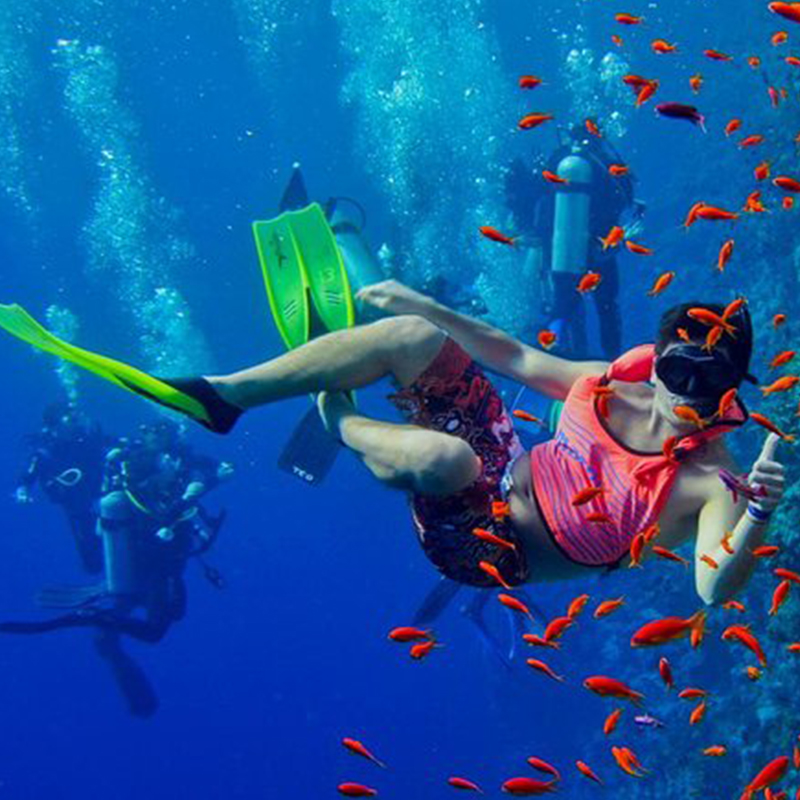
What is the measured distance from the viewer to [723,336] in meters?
3.00

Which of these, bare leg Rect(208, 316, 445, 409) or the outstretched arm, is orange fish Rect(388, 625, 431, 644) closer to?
bare leg Rect(208, 316, 445, 409)

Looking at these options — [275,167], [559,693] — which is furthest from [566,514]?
[275,167]

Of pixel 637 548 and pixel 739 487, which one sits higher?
pixel 739 487

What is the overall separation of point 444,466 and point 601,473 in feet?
2.64

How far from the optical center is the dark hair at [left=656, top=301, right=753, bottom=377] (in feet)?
9.80

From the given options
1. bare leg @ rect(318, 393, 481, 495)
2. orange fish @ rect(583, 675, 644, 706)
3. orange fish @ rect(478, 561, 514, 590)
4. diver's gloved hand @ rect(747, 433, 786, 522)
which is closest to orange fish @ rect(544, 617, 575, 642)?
orange fish @ rect(478, 561, 514, 590)

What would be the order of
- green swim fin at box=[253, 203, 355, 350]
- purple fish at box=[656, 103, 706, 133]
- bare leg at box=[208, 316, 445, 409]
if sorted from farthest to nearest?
1. green swim fin at box=[253, 203, 355, 350]
2. purple fish at box=[656, 103, 706, 133]
3. bare leg at box=[208, 316, 445, 409]

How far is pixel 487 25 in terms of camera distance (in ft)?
186

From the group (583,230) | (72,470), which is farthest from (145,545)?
(583,230)

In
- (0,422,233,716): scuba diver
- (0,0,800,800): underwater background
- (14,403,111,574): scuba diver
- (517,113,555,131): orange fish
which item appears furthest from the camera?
(0,0,800,800): underwater background

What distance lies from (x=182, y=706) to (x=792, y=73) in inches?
1412

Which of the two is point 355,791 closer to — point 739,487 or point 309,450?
point 739,487

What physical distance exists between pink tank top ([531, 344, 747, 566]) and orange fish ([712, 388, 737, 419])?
2 centimetres

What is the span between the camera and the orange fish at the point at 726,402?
3008 mm
